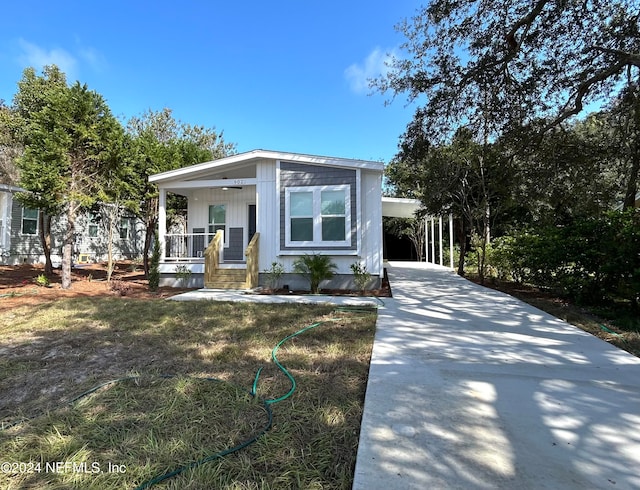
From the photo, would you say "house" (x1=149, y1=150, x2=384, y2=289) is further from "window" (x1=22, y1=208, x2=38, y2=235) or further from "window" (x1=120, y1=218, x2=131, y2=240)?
"window" (x1=120, y1=218, x2=131, y2=240)

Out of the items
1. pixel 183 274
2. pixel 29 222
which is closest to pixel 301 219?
pixel 183 274

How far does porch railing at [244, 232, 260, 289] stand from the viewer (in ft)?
28.2

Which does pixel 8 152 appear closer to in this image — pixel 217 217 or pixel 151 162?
pixel 151 162

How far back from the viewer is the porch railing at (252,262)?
8594 millimetres

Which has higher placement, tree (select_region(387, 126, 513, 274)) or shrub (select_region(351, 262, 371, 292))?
tree (select_region(387, 126, 513, 274))

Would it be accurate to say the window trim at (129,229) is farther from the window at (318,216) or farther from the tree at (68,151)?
the window at (318,216)

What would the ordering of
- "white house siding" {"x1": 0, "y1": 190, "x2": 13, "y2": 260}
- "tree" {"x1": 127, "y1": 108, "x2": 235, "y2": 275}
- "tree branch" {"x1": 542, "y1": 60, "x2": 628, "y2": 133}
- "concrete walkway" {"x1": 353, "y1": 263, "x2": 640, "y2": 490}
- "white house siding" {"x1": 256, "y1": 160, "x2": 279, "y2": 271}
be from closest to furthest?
"concrete walkway" {"x1": 353, "y1": 263, "x2": 640, "y2": 490} → "tree branch" {"x1": 542, "y1": 60, "x2": 628, "y2": 133} → "white house siding" {"x1": 256, "y1": 160, "x2": 279, "y2": 271} → "tree" {"x1": 127, "y1": 108, "x2": 235, "y2": 275} → "white house siding" {"x1": 0, "y1": 190, "x2": 13, "y2": 260}

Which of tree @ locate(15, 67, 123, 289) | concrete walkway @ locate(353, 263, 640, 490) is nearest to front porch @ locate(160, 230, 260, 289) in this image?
tree @ locate(15, 67, 123, 289)

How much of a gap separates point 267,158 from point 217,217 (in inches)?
132

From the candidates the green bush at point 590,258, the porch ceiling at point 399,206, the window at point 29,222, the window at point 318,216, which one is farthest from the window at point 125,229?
the green bush at point 590,258

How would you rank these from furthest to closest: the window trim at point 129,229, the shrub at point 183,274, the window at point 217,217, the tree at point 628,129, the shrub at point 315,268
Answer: the window trim at point 129,229, the window at point 217,217, the shrub at point 183,274, the shrub at point 315,268, the tree at point 628,129

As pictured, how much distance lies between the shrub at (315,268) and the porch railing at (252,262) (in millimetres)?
1052

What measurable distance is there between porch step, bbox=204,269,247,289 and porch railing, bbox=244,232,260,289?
0.65 feet

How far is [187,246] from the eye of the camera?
11625 mm
